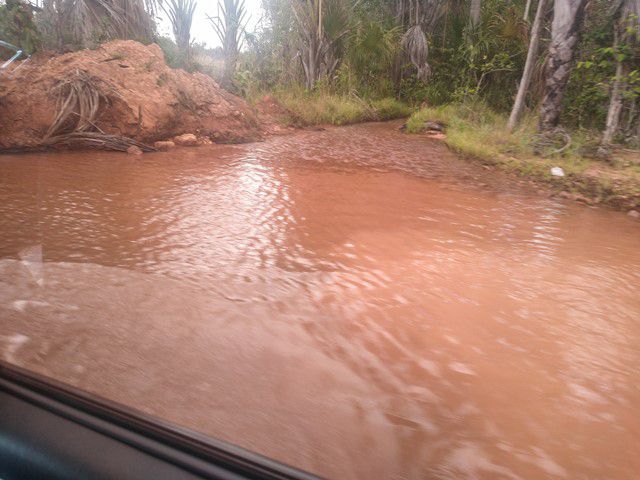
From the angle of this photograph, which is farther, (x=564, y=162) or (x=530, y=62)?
(x=530, y=62)

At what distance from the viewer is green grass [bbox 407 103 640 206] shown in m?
3.92

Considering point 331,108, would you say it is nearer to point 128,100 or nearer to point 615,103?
point 128,100

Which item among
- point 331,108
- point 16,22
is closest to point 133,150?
point 16,22

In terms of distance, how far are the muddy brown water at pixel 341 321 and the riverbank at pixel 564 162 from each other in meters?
0.70

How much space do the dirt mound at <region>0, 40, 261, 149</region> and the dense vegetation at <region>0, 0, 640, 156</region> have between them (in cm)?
34

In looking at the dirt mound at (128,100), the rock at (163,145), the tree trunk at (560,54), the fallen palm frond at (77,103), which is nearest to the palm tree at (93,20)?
the dirt mound at (128,100)

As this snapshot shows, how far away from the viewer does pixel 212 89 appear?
6488mm

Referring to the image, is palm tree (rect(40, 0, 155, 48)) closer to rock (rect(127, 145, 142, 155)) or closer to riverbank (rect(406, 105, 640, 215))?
rock (rect(127, 145, 142, 155))

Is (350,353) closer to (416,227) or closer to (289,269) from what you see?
(289,269)

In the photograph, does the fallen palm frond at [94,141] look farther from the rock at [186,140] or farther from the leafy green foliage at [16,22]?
the leafy green foliage at [16,22]

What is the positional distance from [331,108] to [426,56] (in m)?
3.13

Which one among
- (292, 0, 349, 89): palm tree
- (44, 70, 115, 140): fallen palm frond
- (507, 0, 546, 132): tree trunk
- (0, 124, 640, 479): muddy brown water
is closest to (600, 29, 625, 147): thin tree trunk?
(507, 0, 546, 132): tree trunk

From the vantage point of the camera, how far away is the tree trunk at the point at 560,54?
5.34 metres

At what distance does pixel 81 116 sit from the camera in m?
4.56
